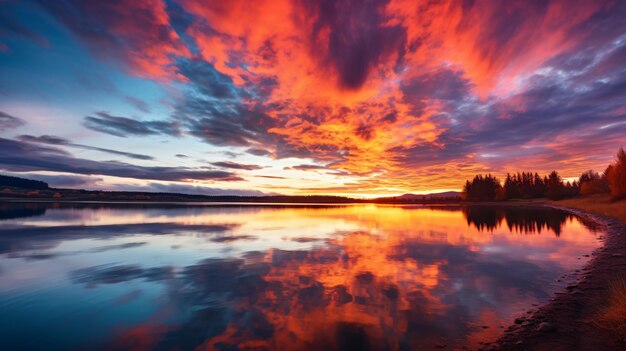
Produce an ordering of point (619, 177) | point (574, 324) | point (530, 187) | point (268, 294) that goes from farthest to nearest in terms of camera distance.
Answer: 1. point (530, 187)
2. point (619, 177)
3. point (268, 294)
4. point (574, 324)

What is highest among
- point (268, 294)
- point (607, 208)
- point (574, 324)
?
point (607, 208)

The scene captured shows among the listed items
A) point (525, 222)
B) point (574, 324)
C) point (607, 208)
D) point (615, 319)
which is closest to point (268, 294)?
point (574, 324)

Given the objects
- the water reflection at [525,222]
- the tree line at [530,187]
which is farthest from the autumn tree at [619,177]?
the tree line at [530,187]

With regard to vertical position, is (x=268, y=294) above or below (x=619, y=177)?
below

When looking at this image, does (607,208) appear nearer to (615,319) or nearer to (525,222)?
(525,222)

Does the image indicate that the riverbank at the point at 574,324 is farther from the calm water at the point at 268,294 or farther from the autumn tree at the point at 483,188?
the autumn tree at the point at 483,188

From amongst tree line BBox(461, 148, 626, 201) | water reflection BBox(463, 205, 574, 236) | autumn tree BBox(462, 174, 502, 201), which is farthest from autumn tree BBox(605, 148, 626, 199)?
autumn tree BBox(462, 174, 502, 201)

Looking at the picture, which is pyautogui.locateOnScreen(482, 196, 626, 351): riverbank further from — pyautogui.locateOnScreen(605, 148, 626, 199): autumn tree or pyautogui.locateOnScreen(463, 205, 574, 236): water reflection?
pyautogui.locateOnScreen(605, 148, 626, 199): autumn tree

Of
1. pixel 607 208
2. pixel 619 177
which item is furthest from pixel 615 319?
pixel 619 177

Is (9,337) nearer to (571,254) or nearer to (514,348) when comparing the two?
(514,348)

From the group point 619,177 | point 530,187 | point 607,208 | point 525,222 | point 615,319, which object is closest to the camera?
point 615,319

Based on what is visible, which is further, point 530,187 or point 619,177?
point 530,187

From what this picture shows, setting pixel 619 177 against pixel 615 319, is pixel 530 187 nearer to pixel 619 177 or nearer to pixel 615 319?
pixel 619 177

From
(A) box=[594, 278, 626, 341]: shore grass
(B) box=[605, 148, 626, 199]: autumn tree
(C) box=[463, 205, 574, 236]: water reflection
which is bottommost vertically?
(A) box=[594, 278, 626, 341]: shore grass
